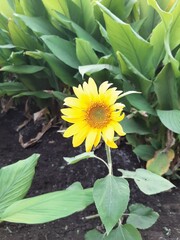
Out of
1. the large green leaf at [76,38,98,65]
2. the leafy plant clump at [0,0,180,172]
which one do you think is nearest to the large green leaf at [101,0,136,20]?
the leafy plant clump at [0,0,180,172]

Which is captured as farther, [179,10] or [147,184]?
[179,10]

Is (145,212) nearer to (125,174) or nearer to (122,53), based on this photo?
(125,174)

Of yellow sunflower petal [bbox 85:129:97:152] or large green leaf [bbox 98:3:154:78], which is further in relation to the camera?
large green leaf [bbox 98:3:154:78]

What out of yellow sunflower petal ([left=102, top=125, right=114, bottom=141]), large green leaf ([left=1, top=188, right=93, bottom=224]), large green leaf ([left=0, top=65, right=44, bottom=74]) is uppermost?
yellow sunflower petal ([left=102, top=125, right=114, bottom=141])

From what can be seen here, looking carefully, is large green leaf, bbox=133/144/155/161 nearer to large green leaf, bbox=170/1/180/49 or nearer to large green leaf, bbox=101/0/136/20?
large green leaf, bbox=170/1/180/49

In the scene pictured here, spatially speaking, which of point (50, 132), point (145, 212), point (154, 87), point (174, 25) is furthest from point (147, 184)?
point (50, 132)

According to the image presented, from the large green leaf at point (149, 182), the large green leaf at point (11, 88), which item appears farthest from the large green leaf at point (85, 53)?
the large green leaf at point (149, 182)
